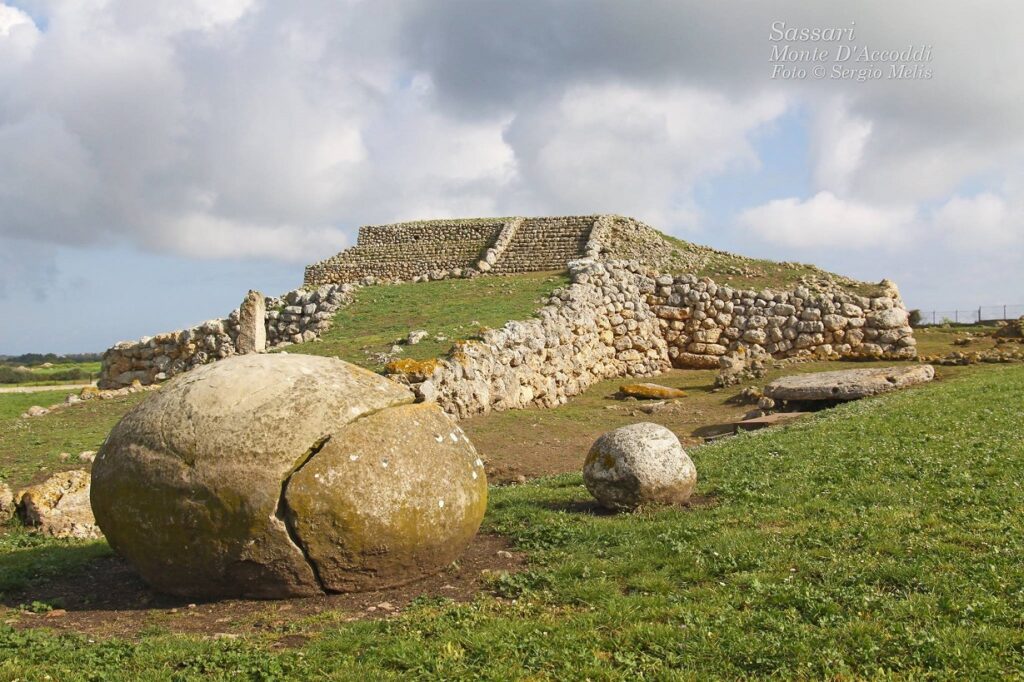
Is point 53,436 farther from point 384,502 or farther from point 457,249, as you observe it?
point 457,249

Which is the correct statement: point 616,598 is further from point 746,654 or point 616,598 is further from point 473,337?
point 473,337

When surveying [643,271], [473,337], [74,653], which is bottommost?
[74,653]

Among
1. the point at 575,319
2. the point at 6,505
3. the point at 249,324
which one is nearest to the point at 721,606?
the point at 6,505

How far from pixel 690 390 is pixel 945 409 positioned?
11.9 meters

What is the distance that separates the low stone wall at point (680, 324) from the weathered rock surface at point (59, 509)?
16.2 meters

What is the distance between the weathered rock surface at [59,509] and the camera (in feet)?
37.3

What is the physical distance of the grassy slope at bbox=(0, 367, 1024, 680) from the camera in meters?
5.65

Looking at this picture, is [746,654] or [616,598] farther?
[616,598]

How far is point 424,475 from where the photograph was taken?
780 cm

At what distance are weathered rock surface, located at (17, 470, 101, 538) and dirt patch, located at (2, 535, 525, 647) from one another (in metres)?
2.91

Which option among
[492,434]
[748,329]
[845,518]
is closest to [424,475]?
[845,518]

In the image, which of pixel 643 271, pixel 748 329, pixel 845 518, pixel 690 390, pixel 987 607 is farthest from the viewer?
pixel 643 271

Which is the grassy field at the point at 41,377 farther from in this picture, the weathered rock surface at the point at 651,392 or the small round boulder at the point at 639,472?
the small round boulder at the point at 639,472

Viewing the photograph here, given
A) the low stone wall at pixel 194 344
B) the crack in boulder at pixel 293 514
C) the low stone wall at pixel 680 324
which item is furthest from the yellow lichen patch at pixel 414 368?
the crack in boulder at pixel 293 514
